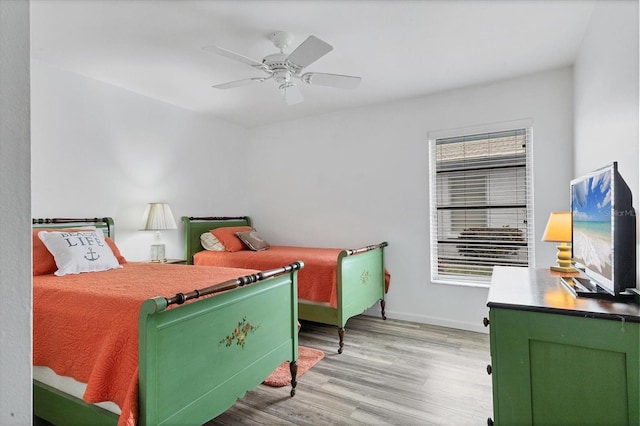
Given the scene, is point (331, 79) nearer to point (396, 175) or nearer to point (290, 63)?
point (290, 63)

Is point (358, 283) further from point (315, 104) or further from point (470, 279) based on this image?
point (315, 104)

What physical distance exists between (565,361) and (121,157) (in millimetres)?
3838

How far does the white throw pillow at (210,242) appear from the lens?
4.08 m

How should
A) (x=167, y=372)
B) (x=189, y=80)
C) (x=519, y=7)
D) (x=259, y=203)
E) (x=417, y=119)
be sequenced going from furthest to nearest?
(x=259, y=203), (x=417, y=119), (x=189, y=80), (x=519, y=7), (x=167, y=372)

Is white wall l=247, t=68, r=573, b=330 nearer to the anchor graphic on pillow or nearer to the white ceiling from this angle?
the white ceiling

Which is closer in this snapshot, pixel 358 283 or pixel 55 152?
pixel 55 152

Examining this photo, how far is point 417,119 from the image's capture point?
3.79 metres

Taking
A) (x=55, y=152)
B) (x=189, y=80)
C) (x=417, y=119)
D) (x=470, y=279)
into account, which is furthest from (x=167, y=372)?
(x=417, y=119)

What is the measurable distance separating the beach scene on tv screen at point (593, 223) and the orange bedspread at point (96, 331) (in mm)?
2007

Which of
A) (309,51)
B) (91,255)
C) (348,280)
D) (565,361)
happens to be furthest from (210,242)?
(565,361)

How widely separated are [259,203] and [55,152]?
251cm

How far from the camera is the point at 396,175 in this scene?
3.91 metres

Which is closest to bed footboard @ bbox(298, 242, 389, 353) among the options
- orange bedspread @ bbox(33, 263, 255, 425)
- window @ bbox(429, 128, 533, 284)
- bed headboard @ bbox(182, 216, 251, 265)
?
window @ bbox(429, 128, 533, 284)

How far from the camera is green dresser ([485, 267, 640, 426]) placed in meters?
1.20
